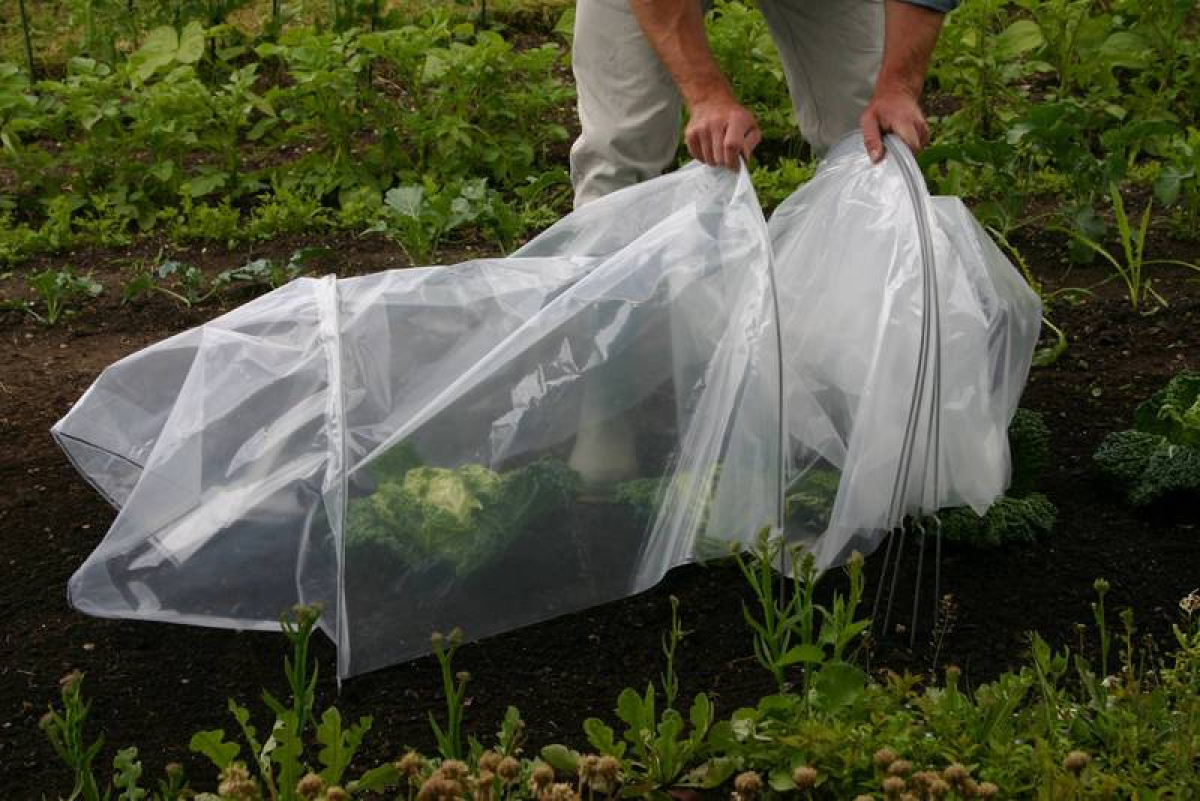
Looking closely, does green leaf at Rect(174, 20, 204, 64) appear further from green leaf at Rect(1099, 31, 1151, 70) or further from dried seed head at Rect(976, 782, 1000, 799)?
dried seed head at Rect(976, 782, 1000, 799)

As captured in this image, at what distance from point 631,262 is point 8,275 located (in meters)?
2.43

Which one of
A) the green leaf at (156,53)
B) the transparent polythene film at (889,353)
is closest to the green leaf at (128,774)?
the transparent polythene film at (889,353)

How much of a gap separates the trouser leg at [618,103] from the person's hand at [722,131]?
497 millimetres

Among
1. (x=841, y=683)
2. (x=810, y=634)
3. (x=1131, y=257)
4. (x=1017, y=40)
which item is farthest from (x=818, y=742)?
(x=1017, y=40)

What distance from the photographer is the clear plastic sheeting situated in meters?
2.61

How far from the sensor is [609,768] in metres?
1.94

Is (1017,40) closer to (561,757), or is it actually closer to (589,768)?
(561,757)

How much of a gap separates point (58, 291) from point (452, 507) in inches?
78.0

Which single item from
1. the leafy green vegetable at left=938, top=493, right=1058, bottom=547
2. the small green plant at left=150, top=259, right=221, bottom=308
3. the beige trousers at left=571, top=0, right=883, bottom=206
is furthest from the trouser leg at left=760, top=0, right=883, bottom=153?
the small green plant at left=150, top=259, right=221, bottom=308

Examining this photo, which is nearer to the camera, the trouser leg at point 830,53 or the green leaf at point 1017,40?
the trouser leg at point 830,53

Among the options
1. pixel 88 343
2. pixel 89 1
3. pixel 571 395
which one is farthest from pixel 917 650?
pixel 89 1

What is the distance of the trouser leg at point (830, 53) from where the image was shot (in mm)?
3486

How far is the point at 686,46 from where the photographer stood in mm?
2971

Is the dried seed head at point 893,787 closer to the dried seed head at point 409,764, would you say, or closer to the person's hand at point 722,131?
the dried seed head at point 409,764
